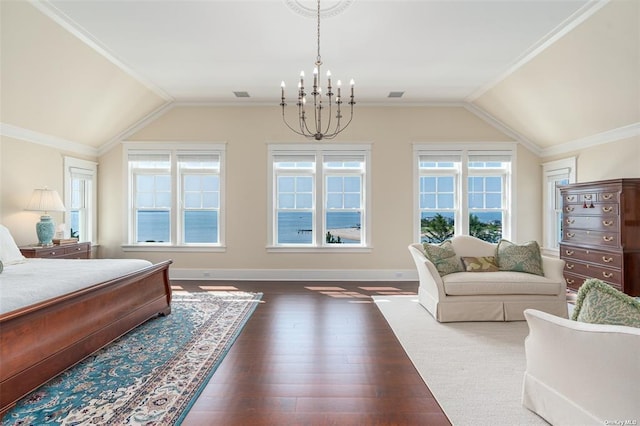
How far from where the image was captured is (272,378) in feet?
8.68

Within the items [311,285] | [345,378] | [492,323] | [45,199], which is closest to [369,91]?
[311,285]

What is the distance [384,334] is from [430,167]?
12.3 feet

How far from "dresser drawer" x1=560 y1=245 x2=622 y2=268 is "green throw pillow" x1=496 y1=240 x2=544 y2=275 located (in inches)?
36.9

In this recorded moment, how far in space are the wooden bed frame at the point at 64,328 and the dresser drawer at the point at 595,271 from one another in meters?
5.56

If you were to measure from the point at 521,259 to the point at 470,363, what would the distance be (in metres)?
1.97

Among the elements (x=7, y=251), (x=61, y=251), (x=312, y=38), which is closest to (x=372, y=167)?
(x=312, y=38)

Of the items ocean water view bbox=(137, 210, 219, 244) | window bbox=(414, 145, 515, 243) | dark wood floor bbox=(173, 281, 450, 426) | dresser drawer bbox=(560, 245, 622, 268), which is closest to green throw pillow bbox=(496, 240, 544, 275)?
dresser drawer bbox=(560, 245, 622, 268)

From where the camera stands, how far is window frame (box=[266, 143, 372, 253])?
624 cm

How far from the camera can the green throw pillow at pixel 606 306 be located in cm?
174

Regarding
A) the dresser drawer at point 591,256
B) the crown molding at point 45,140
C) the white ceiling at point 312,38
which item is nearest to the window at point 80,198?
the crown molding at point 45,140

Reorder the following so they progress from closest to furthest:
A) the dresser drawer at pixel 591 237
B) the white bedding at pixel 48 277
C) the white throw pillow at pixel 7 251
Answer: the white bedding at pixel 48 277 < the white throw pillow at pixel 7 251 < the dresser drawer at pixel 591 237

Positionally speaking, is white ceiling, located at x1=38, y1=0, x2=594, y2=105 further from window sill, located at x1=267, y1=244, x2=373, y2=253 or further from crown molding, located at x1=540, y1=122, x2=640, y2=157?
window sill, located at x1=267, y1=244, x2=373, y2=253

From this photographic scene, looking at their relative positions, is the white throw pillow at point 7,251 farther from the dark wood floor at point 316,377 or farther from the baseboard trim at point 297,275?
the baseboard trim at point 297,275

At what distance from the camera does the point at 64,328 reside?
2.58 metres
